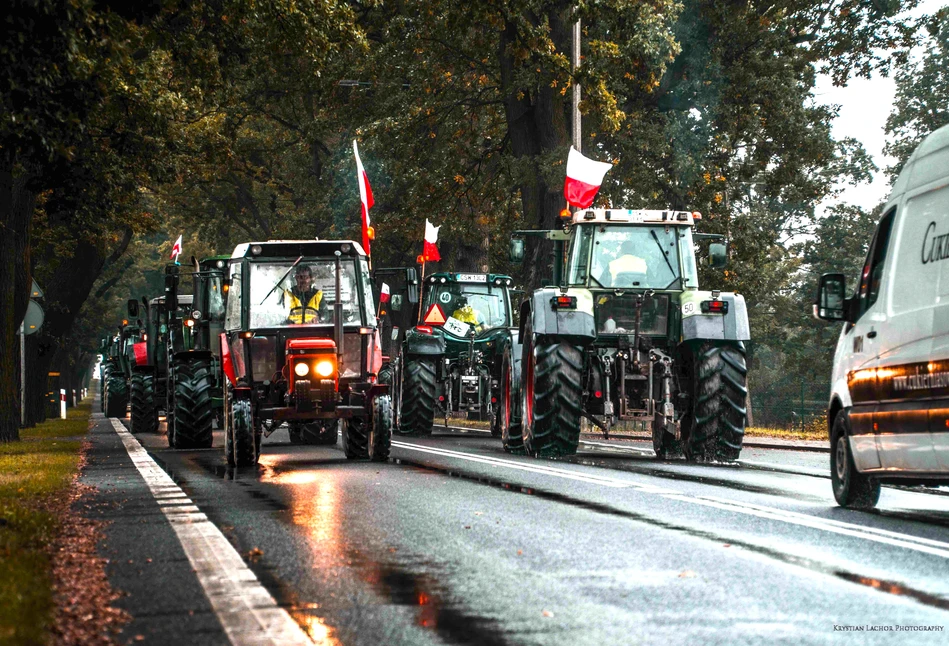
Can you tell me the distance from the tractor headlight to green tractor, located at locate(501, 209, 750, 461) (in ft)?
7.84

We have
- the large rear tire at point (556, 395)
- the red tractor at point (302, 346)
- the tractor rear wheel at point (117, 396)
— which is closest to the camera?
the red tractor at point (302, 346)

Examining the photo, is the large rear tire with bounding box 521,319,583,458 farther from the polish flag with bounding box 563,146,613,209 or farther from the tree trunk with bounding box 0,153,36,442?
the tree trunk with bounding box 0,153,36,442

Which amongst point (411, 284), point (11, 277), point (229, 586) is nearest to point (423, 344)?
point (411, 284)

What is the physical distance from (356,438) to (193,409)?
511 centimetres

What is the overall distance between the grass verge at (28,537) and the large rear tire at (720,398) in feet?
23.7

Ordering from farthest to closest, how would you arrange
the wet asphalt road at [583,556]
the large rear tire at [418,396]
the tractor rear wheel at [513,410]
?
the large rear tire at [418,396] → the tractor rear wheel at [513,410] → the wet asphalt road at [583,556]

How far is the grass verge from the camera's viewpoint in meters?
6.41

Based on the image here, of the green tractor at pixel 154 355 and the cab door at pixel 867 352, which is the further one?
the green tractor at pixel 154 355

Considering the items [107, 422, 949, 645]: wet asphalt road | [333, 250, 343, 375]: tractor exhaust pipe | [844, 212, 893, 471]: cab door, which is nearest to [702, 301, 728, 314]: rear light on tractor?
[107, 422, 949, 645]: wet asphalt road

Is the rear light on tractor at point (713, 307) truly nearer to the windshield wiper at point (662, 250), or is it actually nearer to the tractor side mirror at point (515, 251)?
the windshield wiper at point (662, 250)

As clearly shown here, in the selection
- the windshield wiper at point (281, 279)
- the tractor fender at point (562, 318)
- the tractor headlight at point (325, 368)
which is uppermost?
the windshield wiper at point (281, 279)

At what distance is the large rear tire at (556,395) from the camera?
707 inches

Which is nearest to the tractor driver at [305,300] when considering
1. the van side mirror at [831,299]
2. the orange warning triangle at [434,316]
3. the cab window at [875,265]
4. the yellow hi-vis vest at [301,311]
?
the yellow hi-vis vest at [301,311]

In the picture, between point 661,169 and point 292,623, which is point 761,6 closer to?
point 661,169
